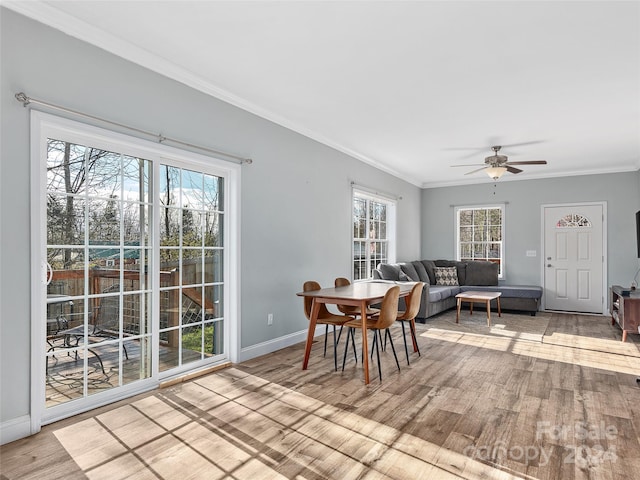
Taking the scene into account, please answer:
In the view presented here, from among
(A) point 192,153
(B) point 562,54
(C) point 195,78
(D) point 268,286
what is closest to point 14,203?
(A) point 192,153

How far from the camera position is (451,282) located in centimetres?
785

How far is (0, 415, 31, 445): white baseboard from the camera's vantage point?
2.33 meters

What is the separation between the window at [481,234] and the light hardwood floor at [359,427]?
14.5 ft

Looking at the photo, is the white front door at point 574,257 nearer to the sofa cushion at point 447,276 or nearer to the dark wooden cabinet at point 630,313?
the sofa cushion at point 447,276

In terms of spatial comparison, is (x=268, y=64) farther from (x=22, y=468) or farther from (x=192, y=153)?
(x=22, y=468)

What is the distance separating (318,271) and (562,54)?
11.4 ft

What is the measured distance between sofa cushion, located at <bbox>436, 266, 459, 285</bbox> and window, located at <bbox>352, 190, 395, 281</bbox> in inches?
43.5

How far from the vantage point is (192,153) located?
353 cm

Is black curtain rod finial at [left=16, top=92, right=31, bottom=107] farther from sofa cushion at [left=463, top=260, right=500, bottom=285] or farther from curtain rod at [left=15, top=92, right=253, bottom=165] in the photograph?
sofa cushion at [left=463, top=260, right=500, bottom=285]

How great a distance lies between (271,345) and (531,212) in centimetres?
608

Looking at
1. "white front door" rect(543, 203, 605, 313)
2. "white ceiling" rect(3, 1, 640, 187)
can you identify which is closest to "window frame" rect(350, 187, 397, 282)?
"white ceiling" rect(3, 1, 640, 187)

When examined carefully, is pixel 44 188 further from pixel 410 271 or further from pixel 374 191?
pixel 410 271

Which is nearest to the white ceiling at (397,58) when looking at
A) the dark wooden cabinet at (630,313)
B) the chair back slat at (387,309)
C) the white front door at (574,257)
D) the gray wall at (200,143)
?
the gray wall at (200,143)

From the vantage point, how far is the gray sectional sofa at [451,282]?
653cm
